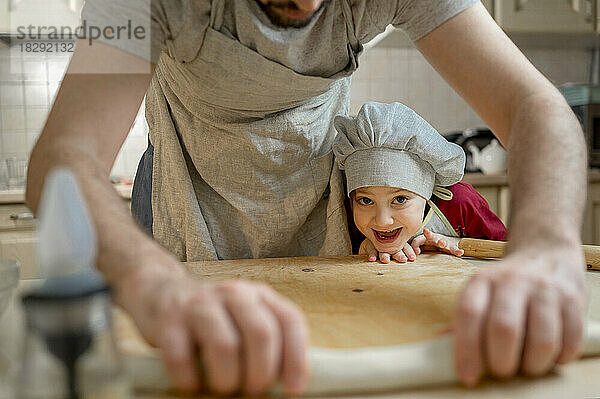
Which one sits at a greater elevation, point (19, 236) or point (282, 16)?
point (282, 16)

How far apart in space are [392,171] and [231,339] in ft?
2.20

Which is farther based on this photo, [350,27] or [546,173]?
[350,27]

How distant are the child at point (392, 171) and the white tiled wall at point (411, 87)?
154 cm

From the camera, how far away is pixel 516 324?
39cm

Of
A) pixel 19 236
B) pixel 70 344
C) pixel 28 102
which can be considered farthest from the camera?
pixel 28 102

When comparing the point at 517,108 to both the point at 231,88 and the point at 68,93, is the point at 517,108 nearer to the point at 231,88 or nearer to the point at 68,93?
the point at 231,88

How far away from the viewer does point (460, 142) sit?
7.39 feet

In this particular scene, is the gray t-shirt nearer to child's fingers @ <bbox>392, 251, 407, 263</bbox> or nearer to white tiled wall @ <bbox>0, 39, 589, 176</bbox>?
child's fingers @ <bbox>392, 251, 407, 263</bbox>

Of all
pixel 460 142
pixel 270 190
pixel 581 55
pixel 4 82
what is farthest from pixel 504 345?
pixel 581 55

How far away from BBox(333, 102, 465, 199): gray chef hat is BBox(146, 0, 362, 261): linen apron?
0.14 ft

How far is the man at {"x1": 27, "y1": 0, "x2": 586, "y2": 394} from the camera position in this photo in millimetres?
383

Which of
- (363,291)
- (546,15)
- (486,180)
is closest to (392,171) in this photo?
(363,291)

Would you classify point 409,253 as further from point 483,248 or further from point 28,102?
point 28,102

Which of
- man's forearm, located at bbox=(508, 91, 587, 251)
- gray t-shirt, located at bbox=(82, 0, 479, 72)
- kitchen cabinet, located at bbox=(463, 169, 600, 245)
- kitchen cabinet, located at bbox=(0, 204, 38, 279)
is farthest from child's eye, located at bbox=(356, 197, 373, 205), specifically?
kitchen cabinet, located at bbox=(0, 204, 38, 279)
